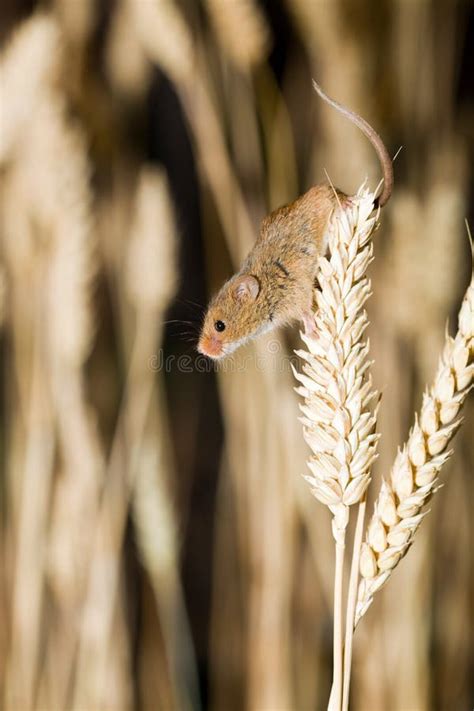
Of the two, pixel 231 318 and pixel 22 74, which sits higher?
pixel 22 74

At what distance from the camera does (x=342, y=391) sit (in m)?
0.44

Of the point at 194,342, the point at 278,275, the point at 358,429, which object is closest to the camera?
the point at 358,429

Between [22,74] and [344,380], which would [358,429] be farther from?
[22,74]

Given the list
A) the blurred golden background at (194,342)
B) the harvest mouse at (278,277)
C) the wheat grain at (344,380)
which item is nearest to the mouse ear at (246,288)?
the harvest mouse at (278,277)

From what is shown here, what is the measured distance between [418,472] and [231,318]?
8.8 inches

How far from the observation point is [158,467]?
40.5 inches

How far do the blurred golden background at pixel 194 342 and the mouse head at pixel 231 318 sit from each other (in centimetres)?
16

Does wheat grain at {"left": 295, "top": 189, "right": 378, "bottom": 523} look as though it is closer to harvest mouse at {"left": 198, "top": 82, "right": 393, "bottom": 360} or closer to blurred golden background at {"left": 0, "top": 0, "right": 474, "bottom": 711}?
harvest mouse at {"left": 198, "top": 82, "right": 393, "bottom": 360}

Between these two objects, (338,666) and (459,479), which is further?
(459,479)

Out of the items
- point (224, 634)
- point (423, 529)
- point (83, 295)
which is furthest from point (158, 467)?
point (224, 634)

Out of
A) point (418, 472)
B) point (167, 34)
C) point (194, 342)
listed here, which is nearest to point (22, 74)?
point (167, 34)

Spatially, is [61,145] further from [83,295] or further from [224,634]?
[224,634]

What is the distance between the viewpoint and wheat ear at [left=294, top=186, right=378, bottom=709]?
0.44 metres

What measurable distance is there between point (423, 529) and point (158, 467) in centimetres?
38
